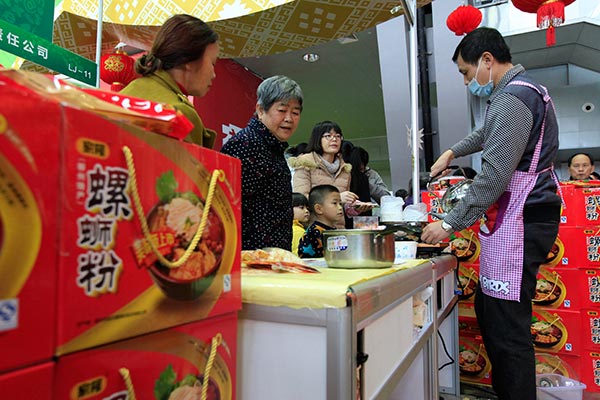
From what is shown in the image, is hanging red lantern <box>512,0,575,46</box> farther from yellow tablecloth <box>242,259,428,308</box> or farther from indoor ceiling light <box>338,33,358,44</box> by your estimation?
yellow tablecloth <box>242,259,428,308</box>

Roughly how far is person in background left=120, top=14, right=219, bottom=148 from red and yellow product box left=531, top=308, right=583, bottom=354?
2.04m

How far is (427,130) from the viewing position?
5.32m

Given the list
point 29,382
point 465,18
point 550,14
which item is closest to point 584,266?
point 550,14

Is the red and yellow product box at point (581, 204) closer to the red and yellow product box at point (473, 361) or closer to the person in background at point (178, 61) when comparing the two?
the red and yellow product box at point (473, 361)

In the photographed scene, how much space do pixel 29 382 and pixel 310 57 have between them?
17.9 ft

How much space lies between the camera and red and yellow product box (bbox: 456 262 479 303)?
2314 millimetres

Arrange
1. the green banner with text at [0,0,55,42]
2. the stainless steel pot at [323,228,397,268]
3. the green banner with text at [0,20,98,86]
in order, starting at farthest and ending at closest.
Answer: the green banner with text at [0,0,55,42] → the green banner with text at [0,20,98,86] → the stainless steel pot at [323,228,397,268]

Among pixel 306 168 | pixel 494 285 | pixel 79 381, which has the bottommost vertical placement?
pixel 494 285

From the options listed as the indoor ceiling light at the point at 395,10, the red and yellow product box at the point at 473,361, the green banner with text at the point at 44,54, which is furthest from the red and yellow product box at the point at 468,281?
the green banner with text at the point at 44,54

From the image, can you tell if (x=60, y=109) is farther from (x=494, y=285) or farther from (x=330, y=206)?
(x=330, y=206)

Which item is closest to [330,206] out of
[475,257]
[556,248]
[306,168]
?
[306,168]

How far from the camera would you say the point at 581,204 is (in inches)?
85.1

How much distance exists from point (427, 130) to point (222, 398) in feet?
17.1

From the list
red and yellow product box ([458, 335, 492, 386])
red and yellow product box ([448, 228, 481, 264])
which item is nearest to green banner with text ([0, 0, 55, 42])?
red and yellow product box ([448, 228, 481, 264])
